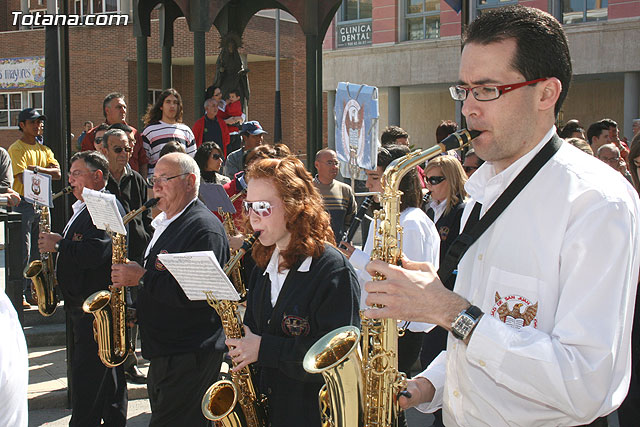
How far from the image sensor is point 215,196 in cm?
596

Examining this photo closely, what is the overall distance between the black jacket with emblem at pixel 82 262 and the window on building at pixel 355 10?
2159 centimetres

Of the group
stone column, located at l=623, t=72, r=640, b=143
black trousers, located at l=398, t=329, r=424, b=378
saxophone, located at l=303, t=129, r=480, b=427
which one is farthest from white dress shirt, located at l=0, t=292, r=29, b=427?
stone column, located at l=623, t=72, r=640, b=143

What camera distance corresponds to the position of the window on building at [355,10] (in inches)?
1001

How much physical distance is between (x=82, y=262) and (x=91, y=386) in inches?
35.7

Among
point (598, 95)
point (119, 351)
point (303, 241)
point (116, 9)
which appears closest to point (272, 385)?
point (303, 241)

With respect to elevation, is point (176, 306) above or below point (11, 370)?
below

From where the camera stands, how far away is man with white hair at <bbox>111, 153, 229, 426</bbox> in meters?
4.23

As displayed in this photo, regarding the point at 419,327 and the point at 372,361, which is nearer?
the point at 372,361

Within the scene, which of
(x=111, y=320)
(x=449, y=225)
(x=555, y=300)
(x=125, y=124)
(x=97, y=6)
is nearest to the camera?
(x=555, y=300)

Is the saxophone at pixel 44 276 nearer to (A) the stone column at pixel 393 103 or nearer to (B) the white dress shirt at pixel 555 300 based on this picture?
(B) the white dress shirt at pixel 555 300

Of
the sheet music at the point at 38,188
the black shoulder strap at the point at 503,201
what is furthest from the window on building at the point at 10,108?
the black shoulder strap at the point at 503,201

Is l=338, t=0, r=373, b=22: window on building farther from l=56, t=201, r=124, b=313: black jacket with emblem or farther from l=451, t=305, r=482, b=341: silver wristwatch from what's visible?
l=451, t=305, r=482, b=341: silver wristwatch

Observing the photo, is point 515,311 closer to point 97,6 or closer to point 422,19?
point 422,19

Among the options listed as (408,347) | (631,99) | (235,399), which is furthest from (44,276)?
(631,99)
